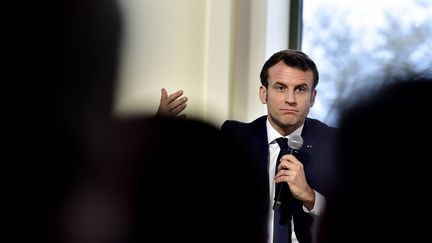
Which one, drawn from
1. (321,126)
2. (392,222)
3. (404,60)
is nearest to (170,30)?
(321,126)

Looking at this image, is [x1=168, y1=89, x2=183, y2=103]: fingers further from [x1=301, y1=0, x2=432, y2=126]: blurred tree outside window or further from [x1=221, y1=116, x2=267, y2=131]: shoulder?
[x1=301, y1=0, x2=432, y2=126]: blurred tree outside window

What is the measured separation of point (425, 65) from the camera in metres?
0.89

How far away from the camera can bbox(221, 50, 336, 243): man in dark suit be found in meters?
0.94

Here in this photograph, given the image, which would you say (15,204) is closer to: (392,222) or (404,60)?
(392,222)

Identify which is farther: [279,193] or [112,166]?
[279,193]

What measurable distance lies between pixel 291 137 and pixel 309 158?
0.19 ft

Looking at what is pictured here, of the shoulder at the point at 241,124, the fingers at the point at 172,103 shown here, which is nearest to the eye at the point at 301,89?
the shoulder at the point at 241,124

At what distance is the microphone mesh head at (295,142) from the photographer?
932 mm

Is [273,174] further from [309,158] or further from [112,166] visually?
[112,166]

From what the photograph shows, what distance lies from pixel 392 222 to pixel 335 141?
205 millimetres

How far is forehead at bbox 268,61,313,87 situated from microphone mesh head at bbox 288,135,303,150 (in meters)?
0.11

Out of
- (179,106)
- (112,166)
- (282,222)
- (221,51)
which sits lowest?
(282,222)

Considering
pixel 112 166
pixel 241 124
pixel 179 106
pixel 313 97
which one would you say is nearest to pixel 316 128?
pixel 313 97

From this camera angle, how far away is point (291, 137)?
94 cm
